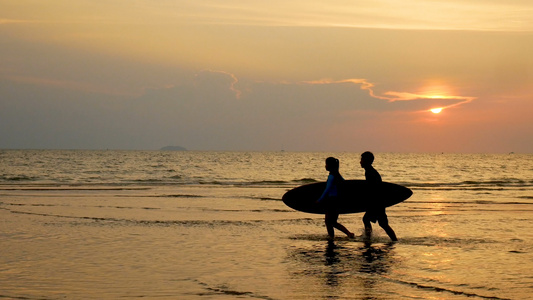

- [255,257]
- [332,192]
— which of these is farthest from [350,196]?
[255,257]

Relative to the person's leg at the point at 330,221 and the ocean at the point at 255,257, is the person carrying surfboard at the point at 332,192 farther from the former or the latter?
the ocean at the point at 255,257

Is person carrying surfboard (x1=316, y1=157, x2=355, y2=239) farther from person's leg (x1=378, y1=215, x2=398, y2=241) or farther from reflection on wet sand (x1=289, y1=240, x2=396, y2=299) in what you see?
person's leg (x1=378, y1=215, x2=398, y2=241)

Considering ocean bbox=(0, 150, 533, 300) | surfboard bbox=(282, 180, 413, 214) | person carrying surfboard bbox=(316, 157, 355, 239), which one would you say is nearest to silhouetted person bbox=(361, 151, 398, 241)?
ocean bbox=(0, 150, 533, 300)

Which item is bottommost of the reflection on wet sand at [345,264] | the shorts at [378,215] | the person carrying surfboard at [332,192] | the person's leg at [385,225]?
the reflection on wet sand at [345,264]

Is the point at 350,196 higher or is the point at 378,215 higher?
the point at 350,196

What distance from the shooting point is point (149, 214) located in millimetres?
19719

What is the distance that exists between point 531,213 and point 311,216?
7505 mm

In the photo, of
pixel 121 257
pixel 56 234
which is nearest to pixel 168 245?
pixel 121 257

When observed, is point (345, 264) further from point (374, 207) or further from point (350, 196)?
point (350, 196)

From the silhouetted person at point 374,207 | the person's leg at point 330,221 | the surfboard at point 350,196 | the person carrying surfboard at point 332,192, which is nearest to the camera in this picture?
the silhouetted person at point 374,207

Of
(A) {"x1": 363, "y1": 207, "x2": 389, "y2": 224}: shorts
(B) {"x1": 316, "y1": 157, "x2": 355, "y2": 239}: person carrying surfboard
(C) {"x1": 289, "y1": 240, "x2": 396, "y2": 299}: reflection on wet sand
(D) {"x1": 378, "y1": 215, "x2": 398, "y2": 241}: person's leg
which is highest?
(B) {"x1": 316, "y1": 157, "x2": 355, "y2": 239}: person carrying surfboard

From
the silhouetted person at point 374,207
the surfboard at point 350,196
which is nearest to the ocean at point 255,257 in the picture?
the silhouetted person at point 374,207

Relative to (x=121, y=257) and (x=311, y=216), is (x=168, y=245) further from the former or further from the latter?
(x=311, y=216)

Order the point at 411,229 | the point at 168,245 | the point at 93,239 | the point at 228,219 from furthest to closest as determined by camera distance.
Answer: the point at 228,219 → the point at 411,229 → the point at 93,239 → the point at 168,245
